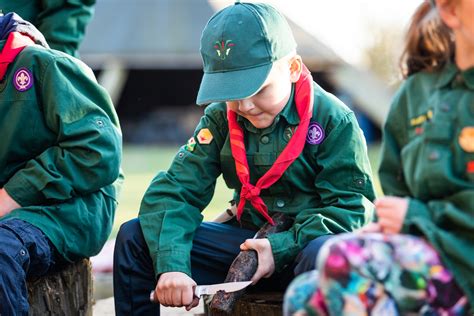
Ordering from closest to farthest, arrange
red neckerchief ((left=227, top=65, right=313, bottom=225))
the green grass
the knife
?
the knife, red neckerchief ((left=227, top=65, right=313, bottom=225)), the green grass

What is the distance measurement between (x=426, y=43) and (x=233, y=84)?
0.79m

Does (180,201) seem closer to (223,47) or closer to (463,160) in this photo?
(223,47)

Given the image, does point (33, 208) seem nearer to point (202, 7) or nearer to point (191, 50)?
point (191, 50)

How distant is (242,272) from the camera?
3.49m

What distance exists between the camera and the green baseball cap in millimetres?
3521

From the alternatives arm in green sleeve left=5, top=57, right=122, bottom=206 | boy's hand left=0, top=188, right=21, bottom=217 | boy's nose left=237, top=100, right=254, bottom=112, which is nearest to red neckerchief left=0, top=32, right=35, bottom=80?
arm in green sleeve left=5, top=57, right=122, bottom=206

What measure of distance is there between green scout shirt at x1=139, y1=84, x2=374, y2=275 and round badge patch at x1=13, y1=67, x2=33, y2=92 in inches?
26.4

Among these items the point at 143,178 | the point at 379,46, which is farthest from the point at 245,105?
the point at 379,46

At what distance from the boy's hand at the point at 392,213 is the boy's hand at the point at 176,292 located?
966 mm

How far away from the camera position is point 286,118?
12.1 feet

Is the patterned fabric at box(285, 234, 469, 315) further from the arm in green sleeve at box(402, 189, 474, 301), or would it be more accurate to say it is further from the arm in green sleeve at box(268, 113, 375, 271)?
the arm in green sleeve at box(268, 113, 375, 271)

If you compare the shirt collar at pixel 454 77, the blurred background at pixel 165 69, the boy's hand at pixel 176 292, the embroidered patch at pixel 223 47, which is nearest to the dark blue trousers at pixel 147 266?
the boy's hand at pixel 176 292

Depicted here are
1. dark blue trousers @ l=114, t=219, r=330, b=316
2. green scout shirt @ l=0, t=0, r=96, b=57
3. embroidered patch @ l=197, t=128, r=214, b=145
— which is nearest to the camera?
dark blue trousers @ l=114, t=219, r=330, b=316

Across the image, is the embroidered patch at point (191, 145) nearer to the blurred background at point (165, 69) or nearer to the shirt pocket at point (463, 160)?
the shirt pocket at point (463, 160)
